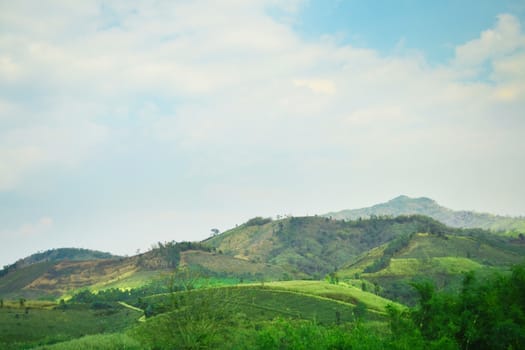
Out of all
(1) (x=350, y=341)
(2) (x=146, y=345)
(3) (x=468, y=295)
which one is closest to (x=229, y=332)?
(2) (x=146, y=345)

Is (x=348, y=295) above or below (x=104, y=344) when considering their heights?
below

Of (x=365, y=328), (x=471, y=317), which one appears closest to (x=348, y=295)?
(x=365, y=328)

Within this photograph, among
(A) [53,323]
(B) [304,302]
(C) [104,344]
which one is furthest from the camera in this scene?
(B) [304,302]

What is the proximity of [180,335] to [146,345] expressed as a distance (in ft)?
48.3

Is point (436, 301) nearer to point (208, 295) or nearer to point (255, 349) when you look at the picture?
point (255, 349)

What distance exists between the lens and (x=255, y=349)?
64125 mm

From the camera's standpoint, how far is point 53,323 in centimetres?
16075

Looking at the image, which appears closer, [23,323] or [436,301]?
[436,301]

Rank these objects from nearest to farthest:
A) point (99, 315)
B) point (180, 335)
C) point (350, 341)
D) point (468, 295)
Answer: point (350, 341) → point (468, 295) → point (180, 335) → point (99, 315)

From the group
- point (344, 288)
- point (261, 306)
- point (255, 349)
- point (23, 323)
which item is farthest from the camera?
point (344, 288)

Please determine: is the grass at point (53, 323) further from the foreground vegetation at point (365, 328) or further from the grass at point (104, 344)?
the grass at point (104, 344)

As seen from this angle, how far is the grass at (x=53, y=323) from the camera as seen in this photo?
5220 inches

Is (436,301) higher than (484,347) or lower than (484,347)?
higher

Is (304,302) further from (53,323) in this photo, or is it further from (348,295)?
(53,323)
